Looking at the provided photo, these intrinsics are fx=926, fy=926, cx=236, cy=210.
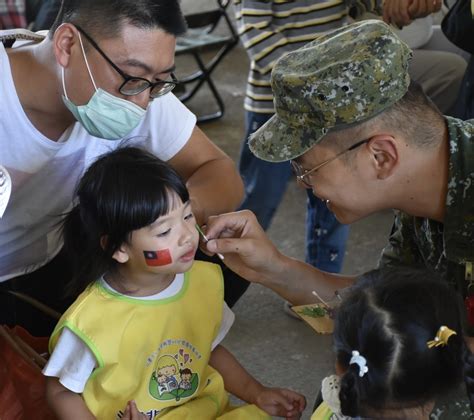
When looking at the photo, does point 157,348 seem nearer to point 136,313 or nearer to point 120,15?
point 136,313

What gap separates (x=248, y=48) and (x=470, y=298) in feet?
4.18

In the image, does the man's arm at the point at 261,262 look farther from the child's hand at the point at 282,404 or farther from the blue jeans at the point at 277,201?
the blue jeans at the point at 277,201

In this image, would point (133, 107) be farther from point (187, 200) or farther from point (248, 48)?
point (248, 48)

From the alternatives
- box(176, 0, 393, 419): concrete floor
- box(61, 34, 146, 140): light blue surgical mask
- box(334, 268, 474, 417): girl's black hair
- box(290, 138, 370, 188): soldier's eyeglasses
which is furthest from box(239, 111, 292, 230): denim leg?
box(334, 268, 474, 417): girl's black hair

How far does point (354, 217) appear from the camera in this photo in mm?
1910

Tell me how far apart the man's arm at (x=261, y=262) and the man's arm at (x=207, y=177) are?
0.16 m

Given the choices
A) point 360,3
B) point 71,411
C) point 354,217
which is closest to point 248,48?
point 360,3

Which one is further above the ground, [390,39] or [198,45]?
[390,39]

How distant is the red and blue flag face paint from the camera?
1885 millimetres

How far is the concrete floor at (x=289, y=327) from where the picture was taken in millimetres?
2867

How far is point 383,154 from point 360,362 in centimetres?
41

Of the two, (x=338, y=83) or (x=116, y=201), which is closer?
(x=338, y=83)

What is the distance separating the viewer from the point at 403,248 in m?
2.15

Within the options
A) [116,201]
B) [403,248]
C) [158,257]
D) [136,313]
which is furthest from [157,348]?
[403,248]
